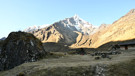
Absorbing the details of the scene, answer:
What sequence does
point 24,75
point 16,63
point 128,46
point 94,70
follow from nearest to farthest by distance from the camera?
point 94,70, point 24,75, point 16,63, point 128,46

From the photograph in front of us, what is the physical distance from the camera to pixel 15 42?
4041 cm

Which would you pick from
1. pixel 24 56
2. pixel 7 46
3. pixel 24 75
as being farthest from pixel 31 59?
pixel 24 75

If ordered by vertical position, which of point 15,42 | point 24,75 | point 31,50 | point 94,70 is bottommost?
point 24,75

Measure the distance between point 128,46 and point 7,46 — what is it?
60836 mm

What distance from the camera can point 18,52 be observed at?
38.1 meters

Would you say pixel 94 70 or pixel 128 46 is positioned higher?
pixel 128 46

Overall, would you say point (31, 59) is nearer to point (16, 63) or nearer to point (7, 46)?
point (16, 63)

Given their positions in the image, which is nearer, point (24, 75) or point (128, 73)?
point (128, 73)

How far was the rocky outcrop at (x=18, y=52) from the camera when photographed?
3669 cm

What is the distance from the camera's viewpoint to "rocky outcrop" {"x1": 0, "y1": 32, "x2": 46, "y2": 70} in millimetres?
36688

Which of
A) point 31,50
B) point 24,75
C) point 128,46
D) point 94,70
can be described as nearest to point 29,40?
point 31,50

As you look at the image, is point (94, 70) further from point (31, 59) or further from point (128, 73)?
point (31, 59)

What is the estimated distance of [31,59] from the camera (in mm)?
36500

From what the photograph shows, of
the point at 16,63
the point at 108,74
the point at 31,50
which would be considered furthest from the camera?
the point at 31,50
